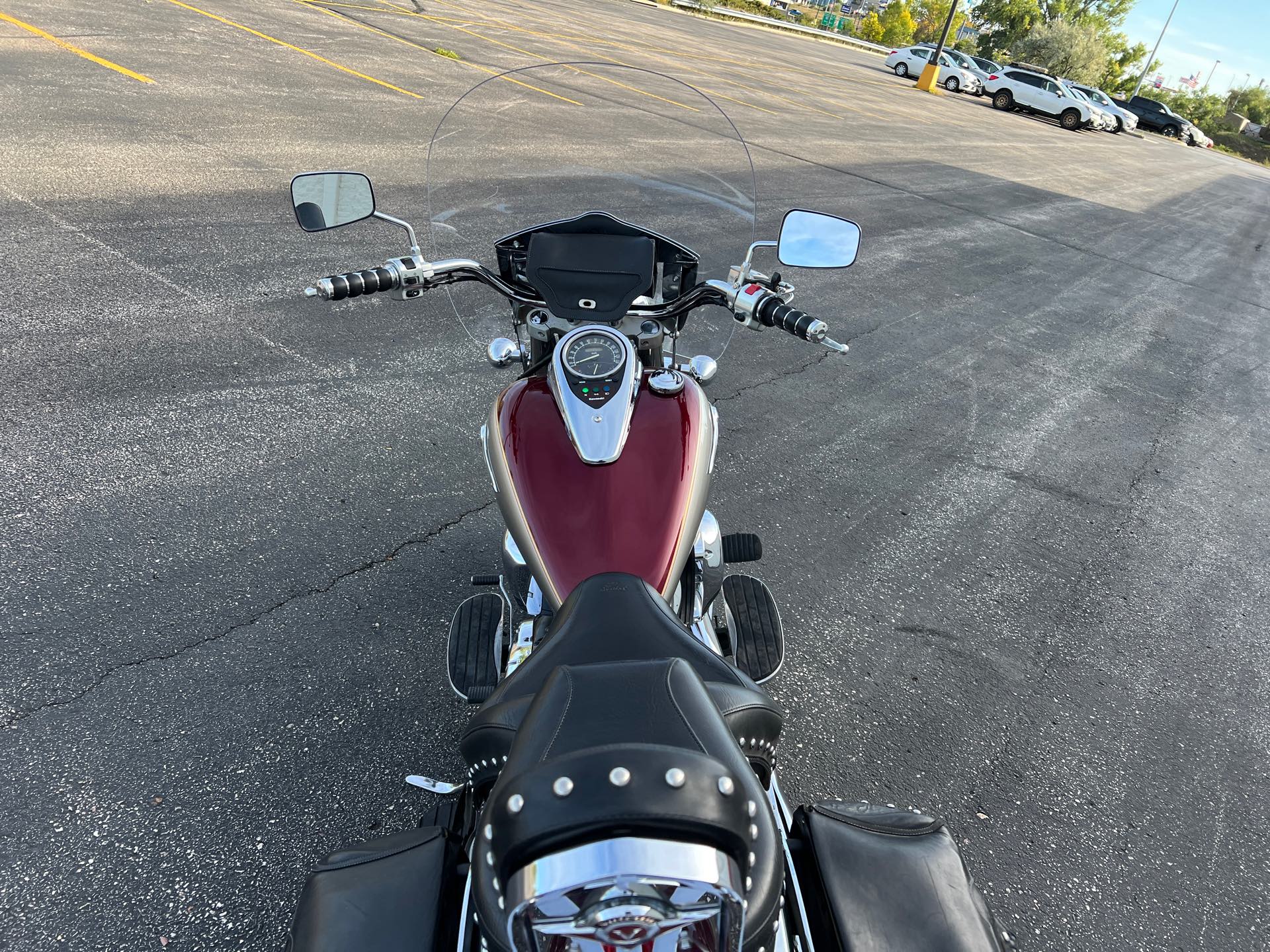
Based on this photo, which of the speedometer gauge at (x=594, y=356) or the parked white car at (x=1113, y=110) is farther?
the parked white car at (x=1113, y=110)

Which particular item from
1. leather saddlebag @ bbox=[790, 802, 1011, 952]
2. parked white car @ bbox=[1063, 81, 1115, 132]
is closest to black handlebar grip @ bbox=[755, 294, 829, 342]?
leather saddlebag @ bbox=[790, 802, 1011, 952]

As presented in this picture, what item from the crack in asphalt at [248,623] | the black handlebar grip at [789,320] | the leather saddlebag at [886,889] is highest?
the black handlebar grip at [789,320]

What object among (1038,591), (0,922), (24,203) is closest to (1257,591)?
(1038,591)

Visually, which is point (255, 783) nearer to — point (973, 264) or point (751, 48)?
point (973, 264)

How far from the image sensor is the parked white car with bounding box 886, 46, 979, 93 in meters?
30.2

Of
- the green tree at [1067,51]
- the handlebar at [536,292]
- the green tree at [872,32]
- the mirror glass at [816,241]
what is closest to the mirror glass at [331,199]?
the handlebar at [536,292]

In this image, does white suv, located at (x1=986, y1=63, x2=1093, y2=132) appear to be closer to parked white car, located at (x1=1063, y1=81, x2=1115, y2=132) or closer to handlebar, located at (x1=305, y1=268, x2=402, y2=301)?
parked white car, located at (x1=1063, y1=81, x2=1115, y2=132)

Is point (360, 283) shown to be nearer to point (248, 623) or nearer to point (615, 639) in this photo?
point (615, 639)

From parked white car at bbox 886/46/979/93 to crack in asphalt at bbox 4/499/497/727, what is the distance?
109 feet

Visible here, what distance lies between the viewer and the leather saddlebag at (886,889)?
4.13 feet

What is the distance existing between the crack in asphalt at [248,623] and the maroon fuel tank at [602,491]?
1.33 m

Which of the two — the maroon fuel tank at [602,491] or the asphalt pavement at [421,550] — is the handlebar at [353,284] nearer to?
the maroon fuel tank at [602,491]

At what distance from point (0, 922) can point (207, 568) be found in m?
1.33

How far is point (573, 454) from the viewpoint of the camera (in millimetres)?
1934
